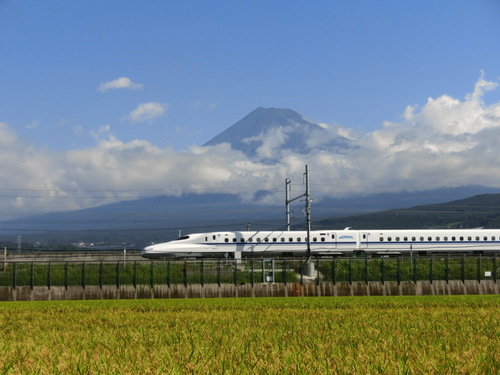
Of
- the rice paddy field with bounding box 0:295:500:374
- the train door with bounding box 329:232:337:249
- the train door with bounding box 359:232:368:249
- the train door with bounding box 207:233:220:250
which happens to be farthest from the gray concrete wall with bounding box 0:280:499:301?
the train door with bounding box 207:233:220:250

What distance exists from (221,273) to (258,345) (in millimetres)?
32244

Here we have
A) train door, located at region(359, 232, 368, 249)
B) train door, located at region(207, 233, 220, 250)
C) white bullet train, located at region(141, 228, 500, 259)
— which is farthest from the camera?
train door, located at region(207, 233, 220, 250)

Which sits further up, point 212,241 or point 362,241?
point 212,241

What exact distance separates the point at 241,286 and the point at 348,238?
42873 mm

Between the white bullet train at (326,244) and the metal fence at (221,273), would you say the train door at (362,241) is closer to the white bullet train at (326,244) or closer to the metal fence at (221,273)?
the white bullet train at (326,244)

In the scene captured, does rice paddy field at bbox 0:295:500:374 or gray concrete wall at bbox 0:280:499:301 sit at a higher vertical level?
rice paddy field at bbox 0:295:500:374

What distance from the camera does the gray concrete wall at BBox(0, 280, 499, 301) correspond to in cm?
4331

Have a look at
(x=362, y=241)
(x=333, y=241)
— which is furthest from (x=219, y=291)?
(x=362, y=241)

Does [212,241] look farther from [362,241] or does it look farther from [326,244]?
[362,241]

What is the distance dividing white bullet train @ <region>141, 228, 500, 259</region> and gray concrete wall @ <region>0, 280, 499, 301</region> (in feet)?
128

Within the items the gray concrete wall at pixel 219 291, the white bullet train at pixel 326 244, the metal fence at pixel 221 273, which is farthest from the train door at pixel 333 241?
the gray concrete wall at pixel 219 291

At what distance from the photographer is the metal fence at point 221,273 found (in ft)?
145

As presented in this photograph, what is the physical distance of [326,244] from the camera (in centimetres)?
8481

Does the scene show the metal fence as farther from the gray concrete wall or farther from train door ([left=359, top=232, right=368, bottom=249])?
train door ([left=359, top=232, right=368, bottom=249])
